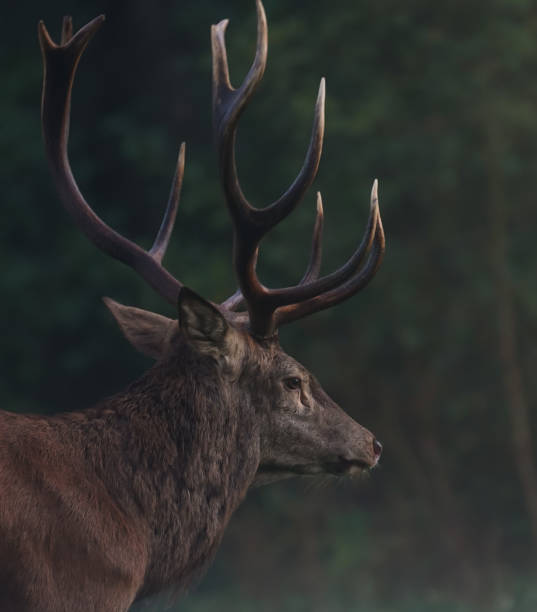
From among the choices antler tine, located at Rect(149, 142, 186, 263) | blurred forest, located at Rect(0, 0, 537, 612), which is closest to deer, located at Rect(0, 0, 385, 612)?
antler tine, located at Rect(149, 142, 186, 263)

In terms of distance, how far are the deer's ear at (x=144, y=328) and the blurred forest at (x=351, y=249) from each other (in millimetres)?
4320

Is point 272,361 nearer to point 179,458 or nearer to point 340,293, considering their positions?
point 340,293

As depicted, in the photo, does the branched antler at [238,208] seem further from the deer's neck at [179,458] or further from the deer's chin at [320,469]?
the deer's chin at [320,469]

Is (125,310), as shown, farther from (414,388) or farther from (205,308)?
(414,388)

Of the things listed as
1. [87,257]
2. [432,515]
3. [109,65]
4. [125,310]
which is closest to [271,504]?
[432,515]

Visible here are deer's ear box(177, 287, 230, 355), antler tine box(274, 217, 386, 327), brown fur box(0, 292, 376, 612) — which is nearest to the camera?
brown fur box(0, 292, 376, 612)

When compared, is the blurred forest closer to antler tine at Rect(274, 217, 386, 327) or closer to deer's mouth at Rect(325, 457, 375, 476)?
deer's mouth at Rect(325, 457, 375, 476)

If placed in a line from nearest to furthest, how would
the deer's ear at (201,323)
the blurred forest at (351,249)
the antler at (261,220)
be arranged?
1. the deer's ear at (201,323)
2. the antler at (261,220)
3. the blurred forest at (351,249)

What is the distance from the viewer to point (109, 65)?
9.98 metres

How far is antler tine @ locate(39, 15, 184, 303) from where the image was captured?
396 cm

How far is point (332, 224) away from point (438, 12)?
159 centimetres

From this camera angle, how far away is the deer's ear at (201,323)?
3.57m

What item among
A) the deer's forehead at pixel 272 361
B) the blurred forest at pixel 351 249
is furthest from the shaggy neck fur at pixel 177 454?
the blurred forest at pixel 351 249

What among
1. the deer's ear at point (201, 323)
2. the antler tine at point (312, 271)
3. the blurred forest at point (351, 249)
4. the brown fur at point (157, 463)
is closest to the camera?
Answer: the brown fur at point (157, 463)
